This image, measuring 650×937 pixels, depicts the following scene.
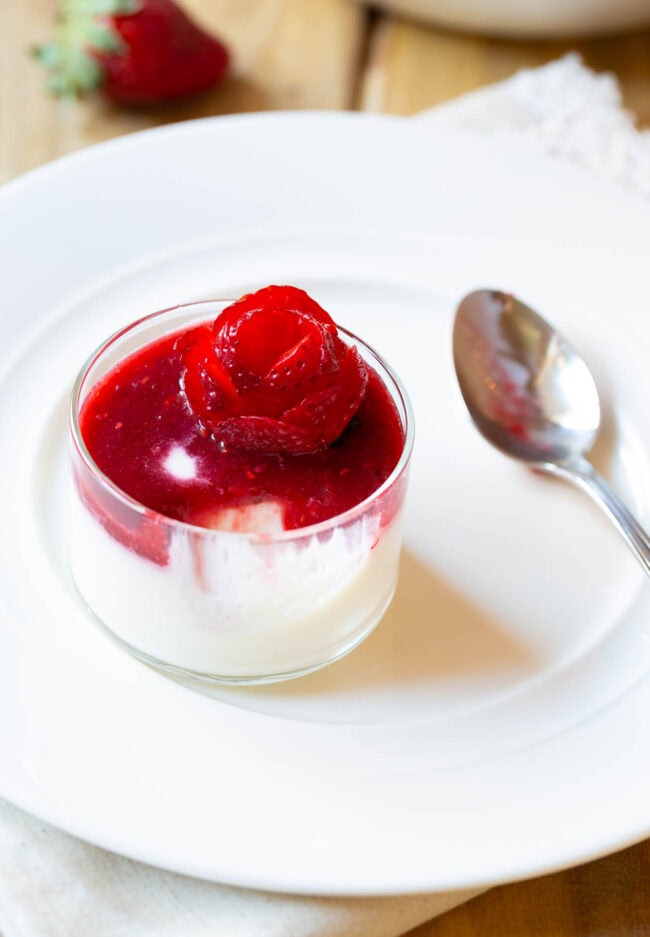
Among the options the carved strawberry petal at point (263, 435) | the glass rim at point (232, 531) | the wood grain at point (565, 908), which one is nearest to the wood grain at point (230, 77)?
the glass rim at point (232, 531)

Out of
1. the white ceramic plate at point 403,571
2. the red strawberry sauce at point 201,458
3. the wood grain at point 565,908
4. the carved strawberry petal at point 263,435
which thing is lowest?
the wood grain at point 565,908

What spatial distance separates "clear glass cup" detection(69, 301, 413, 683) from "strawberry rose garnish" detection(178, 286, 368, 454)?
101 millimetres

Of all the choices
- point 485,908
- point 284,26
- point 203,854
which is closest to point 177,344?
point 203,854

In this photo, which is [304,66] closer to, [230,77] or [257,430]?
[230,77]

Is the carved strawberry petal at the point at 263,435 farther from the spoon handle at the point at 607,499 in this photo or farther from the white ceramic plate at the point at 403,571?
the spoon handle at the point at 607,499

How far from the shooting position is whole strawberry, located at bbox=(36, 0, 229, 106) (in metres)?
2.32

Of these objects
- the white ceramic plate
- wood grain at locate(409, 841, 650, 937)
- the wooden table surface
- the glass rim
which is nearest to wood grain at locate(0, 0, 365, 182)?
the wooden table surface

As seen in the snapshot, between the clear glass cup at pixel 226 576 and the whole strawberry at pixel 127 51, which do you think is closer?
the clear glass cup at pixel 226 576

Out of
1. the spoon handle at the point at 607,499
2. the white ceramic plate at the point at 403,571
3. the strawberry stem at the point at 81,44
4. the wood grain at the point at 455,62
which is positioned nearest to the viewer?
the white ceramic plate at the point at 403,571

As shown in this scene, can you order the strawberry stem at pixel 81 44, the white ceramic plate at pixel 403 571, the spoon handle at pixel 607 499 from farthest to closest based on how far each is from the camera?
1. the strawberry stem at pixel 81 44
2. the spoon handle at pixel 607 499
3. the white ceramic plate at pixel 403 571

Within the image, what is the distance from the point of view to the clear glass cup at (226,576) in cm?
125

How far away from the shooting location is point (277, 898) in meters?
1.20

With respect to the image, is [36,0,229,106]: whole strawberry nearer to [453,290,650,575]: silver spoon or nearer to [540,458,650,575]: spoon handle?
[453,290,650,575]: silver spoon

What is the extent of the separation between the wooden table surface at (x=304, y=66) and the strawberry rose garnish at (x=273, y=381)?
44.7 inches
